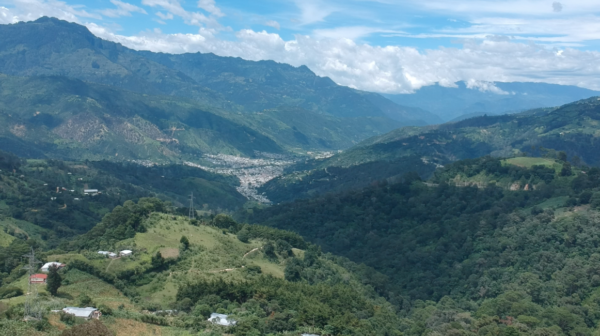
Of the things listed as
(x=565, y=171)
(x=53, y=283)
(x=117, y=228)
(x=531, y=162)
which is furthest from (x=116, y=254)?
(x=531, y=162)

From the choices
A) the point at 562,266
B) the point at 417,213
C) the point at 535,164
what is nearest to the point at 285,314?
the point at 562,266

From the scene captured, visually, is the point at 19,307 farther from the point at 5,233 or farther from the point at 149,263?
the point at 5,233

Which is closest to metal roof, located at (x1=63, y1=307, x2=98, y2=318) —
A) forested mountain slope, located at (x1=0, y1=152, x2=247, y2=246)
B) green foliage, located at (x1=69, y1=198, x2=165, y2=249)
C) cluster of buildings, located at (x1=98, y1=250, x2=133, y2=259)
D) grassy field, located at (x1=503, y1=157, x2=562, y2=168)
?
cluster of buildings, located at (x1=98, y1=250, x2=133, y2=259)

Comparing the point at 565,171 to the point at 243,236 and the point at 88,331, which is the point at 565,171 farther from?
the point at 88,331

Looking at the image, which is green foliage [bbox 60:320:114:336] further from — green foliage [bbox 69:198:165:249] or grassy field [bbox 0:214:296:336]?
green foliage [bbox 69:198:165:249]

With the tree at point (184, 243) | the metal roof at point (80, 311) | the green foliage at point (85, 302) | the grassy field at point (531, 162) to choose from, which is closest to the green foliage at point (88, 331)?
the metal roof at point (80, 311)
